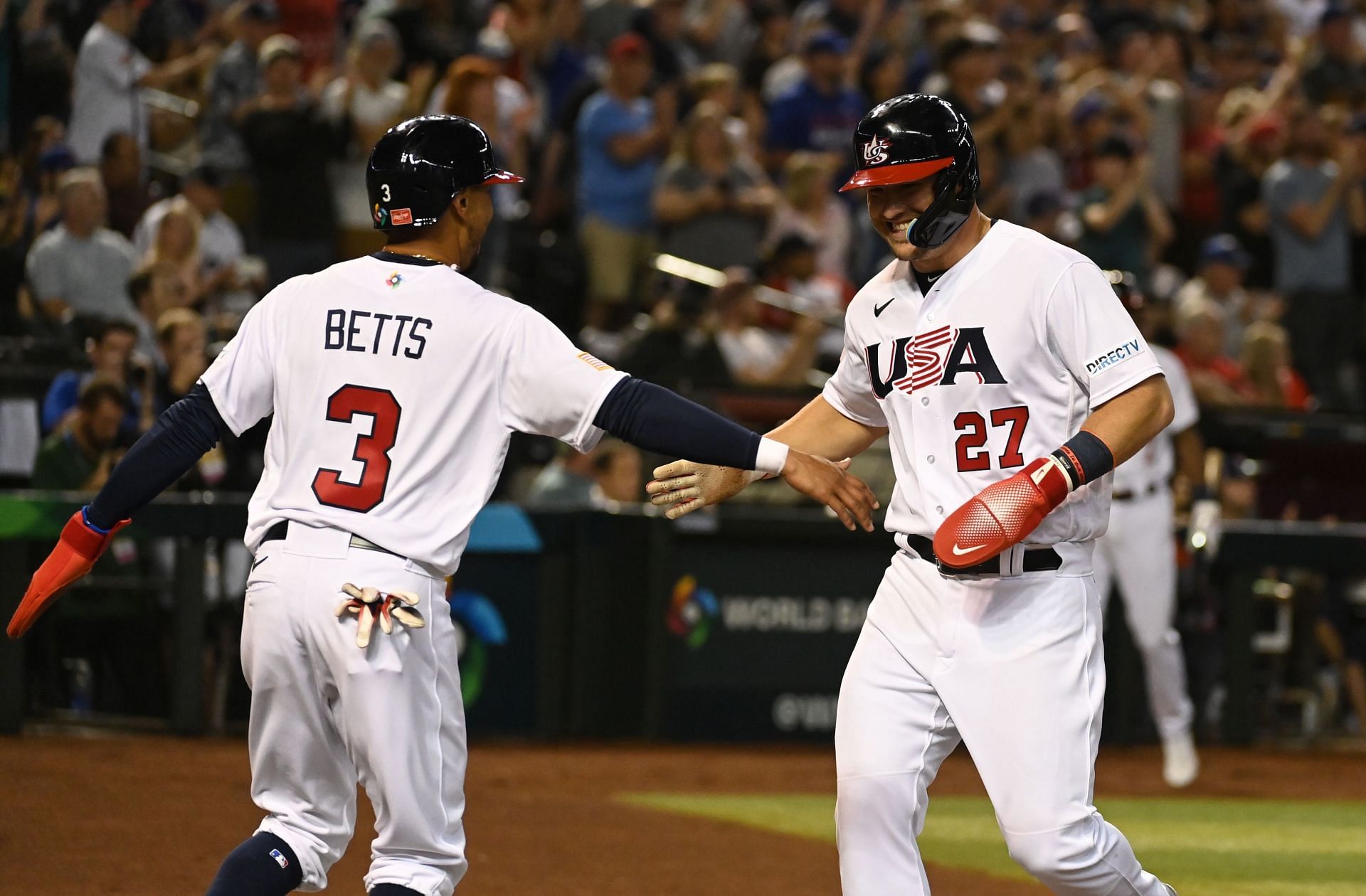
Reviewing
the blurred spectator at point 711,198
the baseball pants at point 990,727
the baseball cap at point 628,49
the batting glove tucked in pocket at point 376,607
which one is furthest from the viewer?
the blurred spectator at point 711,198

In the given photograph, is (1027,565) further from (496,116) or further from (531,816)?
(496,116)

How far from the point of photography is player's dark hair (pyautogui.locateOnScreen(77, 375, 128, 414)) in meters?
10.8

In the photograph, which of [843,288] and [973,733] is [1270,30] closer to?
[843,288]

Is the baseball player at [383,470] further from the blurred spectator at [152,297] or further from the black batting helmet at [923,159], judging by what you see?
the blurred spectator at [152,297]

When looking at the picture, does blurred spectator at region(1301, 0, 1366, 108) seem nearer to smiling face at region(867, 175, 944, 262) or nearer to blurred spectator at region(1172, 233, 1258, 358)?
blurred spectator at region(1172, 233, 1258, 358)

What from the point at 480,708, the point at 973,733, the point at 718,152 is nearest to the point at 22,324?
the point at 480,708

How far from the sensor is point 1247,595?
1288 centimetres

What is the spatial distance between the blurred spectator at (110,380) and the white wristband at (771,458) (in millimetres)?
6930

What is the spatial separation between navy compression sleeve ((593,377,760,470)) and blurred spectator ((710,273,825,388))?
8.91 meters

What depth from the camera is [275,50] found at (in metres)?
13.1

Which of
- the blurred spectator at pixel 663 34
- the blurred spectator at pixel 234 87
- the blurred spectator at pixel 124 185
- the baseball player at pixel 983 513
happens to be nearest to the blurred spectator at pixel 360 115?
the blurred spectator at pixel 234 87

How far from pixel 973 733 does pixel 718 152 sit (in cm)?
986

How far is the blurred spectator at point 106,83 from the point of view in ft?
42.7

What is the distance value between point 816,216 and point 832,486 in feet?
33.5
